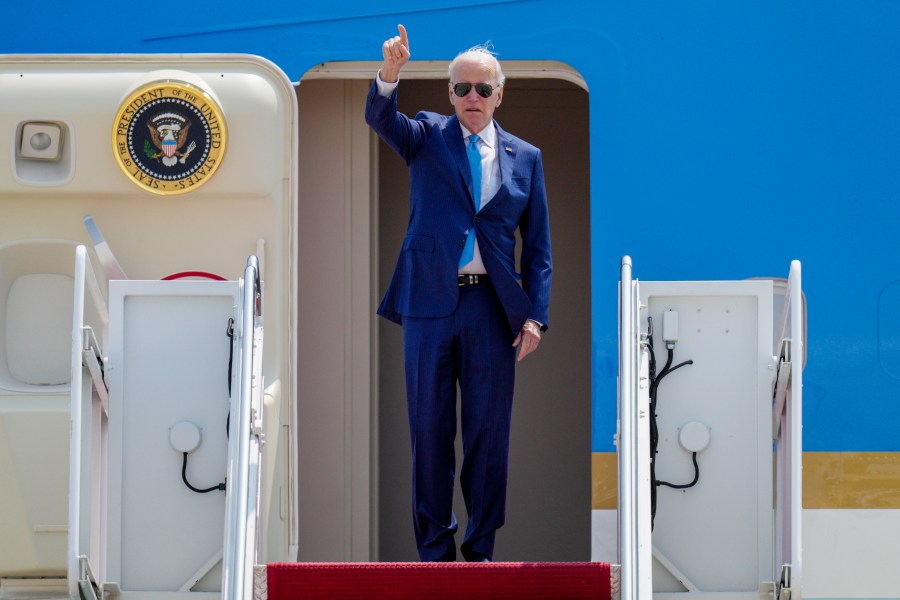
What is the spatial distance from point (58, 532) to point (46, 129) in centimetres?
118

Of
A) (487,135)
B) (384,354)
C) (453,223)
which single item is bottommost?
(384,354)

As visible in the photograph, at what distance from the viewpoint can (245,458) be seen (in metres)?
3.32

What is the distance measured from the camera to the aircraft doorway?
202 inches

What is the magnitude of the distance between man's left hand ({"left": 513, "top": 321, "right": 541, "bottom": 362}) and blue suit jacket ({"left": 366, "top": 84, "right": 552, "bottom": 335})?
0.02 meters

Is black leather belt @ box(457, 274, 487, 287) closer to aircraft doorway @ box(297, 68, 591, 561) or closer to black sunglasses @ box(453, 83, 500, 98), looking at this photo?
black sunglasses @ box(453, 83, 500, 98)

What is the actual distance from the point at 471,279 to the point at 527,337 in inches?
8.4

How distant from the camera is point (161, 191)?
4285mm

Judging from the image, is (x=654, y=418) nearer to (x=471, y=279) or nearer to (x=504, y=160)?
(x=471, y=279)

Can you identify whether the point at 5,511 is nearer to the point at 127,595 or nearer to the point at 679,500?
the point at 127,595

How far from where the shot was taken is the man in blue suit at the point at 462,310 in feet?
12.4

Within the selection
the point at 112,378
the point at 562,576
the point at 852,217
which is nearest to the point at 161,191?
the point at 112,378

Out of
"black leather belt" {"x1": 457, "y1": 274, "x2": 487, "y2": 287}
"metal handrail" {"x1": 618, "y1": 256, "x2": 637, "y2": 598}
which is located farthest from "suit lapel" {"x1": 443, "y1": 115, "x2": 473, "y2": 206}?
"metal handrail" {"x1": 618, "y1": 256, "x2": 637, "y2": 598}

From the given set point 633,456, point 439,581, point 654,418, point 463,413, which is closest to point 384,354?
point 463,413

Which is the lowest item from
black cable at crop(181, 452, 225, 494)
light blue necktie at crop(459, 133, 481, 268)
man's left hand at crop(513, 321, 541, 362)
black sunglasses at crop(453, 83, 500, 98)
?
black cable at crop(181, 452, 225, 494)
